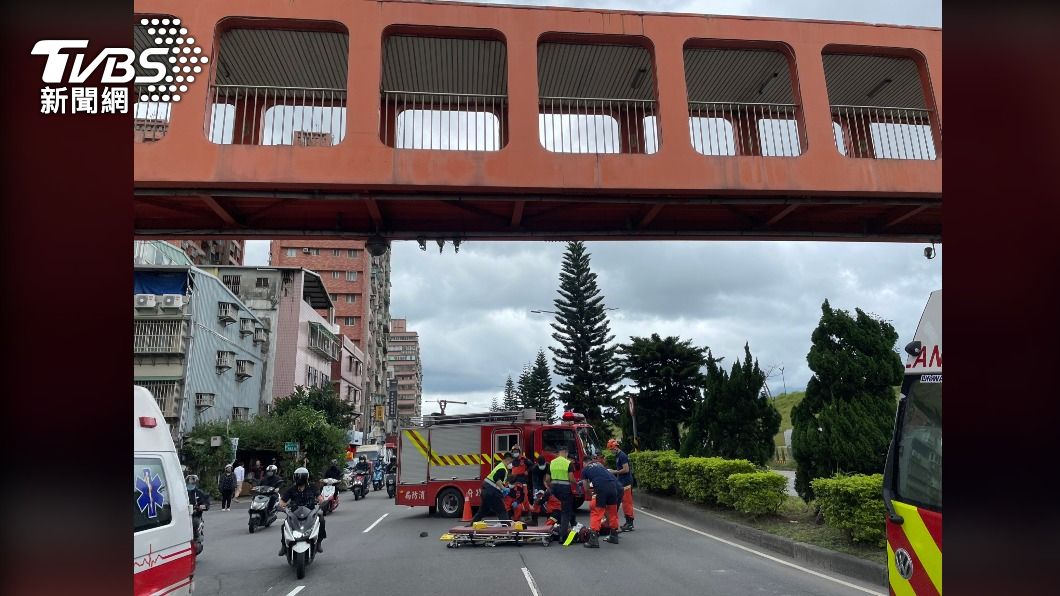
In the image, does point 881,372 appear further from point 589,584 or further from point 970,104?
point 970,104

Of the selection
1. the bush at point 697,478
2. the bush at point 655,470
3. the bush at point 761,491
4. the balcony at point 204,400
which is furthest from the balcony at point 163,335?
the bush at point 761,491

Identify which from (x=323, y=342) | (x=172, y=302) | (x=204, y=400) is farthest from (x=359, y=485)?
(x=323, y=342)

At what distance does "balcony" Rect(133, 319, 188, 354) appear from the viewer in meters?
26.0

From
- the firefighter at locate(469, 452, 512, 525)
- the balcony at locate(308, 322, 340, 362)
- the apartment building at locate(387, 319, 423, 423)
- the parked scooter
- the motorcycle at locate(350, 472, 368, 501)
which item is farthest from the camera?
the apartment building at locate(387, 319, 423, 423)

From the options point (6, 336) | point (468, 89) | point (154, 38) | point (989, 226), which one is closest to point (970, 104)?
point (989, 226)

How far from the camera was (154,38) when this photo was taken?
688 cm

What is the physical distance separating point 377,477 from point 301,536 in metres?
20.0

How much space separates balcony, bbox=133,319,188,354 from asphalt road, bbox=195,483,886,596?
16165 mm

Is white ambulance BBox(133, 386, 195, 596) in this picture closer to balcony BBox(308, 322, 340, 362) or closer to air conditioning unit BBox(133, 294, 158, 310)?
air conditioning unit BBox(133, 294, 158, 310)

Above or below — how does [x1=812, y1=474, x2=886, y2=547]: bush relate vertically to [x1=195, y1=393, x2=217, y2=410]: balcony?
below

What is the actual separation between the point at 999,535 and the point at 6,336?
12.2 feet

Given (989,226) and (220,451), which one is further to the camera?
(220,451)

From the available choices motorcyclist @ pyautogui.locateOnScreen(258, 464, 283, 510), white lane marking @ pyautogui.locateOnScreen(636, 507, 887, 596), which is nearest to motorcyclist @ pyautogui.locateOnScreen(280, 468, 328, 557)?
motorcyclist @ pyautogui.locateOnScreen(258, 464, 283, 510)

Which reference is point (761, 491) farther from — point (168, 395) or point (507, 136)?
point (168, 395)
